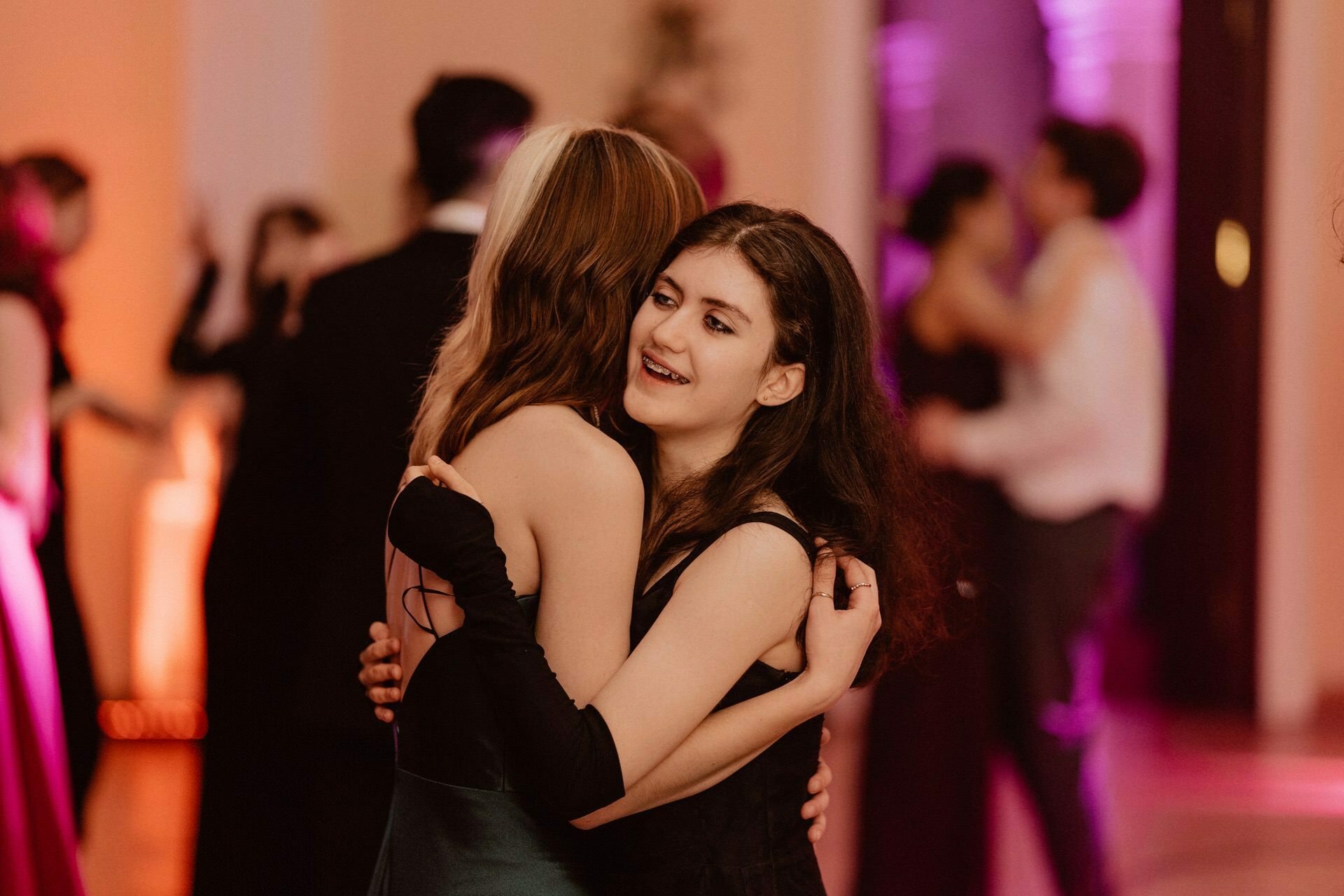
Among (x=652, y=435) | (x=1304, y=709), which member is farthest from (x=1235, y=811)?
(x=652, y=435)

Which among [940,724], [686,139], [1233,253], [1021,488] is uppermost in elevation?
[686,139]

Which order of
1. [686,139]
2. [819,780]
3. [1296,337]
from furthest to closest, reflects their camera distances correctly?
[1296,337], [686,139], [819,780]

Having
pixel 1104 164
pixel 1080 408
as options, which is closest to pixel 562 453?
pixel 1080 408

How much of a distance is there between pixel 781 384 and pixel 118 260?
15.1 ft

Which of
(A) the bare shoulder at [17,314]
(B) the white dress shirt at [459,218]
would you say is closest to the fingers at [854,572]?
(B) the white dress shirt at [459,218]

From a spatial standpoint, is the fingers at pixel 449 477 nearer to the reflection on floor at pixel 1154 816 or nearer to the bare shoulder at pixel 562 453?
the bare shoulder at pixel 562 453

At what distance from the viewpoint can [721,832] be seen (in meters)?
1.52

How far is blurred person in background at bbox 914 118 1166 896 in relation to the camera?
3.22m

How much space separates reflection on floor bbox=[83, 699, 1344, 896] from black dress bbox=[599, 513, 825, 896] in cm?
183

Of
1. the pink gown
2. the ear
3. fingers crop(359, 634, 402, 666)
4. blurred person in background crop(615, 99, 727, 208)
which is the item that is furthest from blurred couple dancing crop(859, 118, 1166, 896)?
the pink gown

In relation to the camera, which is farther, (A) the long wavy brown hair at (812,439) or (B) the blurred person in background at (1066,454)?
(B) the blurred person in background at (1066,454)

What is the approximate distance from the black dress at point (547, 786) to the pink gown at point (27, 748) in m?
1.39

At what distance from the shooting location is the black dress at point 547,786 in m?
1.37

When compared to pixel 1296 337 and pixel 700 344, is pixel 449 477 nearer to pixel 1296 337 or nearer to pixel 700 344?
pixel 700 344
